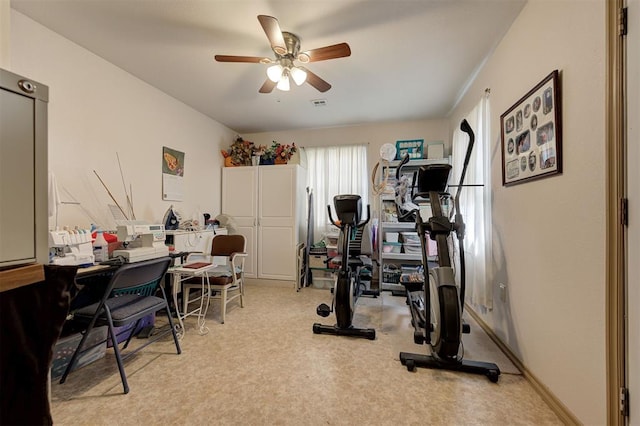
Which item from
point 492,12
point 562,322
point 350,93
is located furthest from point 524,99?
point 350,93

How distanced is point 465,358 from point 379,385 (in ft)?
2.63

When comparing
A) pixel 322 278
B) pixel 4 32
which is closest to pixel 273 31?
pixel 4 32

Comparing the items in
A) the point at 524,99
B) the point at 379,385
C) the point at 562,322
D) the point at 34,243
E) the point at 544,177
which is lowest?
the point at 379,385

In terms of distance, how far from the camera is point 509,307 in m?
2.00

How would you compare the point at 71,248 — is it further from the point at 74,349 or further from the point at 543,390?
the point at 543,390

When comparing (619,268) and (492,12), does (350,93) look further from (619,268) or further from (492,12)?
(619,268)

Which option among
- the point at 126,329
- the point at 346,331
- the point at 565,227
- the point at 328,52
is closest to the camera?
the point at 565,227

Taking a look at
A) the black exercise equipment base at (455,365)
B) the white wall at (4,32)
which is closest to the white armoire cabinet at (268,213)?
the black exercise equipment base at (455,365)

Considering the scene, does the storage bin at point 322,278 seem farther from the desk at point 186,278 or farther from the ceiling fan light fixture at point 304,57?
the ceiling fan light fixture at point 304,57

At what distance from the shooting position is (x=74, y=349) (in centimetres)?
183

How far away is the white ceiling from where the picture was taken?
1838mm

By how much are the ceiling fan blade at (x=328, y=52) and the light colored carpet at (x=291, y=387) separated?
234 cm

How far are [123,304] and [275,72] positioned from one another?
215cm

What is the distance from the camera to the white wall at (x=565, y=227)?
122 cm
